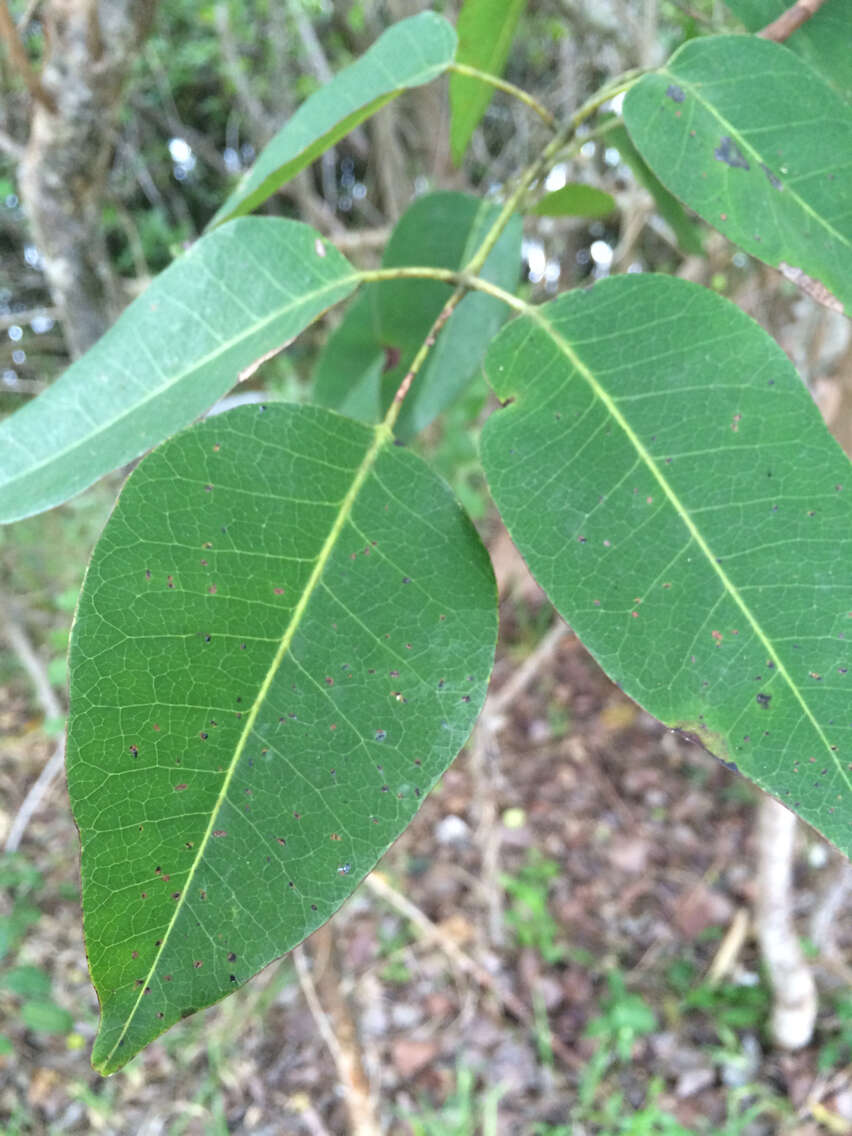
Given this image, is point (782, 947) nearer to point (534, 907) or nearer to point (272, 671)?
point (534, 907)

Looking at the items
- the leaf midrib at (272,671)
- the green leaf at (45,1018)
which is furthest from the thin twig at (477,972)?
the leaf midrib at (272,671)

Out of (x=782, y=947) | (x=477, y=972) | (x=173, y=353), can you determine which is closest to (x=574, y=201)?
(x=173, y=353)

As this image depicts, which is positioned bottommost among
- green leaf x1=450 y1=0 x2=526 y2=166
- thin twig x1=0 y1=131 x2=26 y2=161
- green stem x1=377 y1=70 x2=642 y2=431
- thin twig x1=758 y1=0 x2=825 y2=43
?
green stem x1=377 y1=70 x2=642 y2=431

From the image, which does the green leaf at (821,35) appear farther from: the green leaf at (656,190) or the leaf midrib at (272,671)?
the leaf midrib at (272,671)

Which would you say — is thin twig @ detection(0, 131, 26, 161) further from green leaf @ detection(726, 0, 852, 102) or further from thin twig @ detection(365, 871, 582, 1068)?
thin twig @ detection(365, 871, 582, 1068)

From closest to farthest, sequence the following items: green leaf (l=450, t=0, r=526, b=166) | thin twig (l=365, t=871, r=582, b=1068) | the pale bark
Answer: green leaf (l=450, t=0, r=526, b=166)
the pale bark
thin twig (l=365, t=871, r=582, b=1068)

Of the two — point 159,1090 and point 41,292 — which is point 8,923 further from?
point 41,292

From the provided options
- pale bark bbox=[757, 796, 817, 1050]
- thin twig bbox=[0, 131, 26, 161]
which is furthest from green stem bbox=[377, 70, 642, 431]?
pale bark bbox=[757, 796, 817, 1050]
